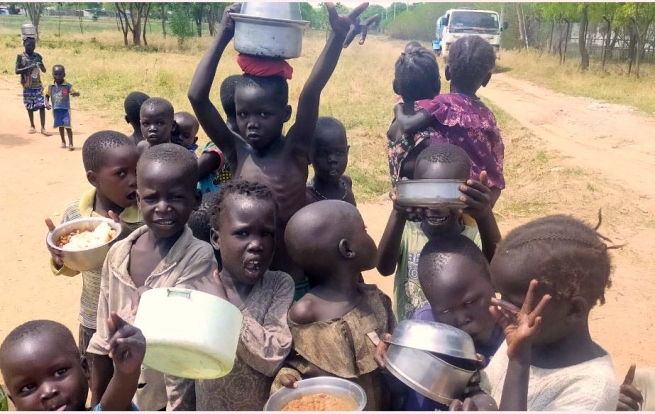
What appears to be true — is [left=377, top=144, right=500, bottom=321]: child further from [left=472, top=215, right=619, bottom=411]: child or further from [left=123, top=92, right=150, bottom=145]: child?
[left=123, top=92, right=150, bottom=145]: child

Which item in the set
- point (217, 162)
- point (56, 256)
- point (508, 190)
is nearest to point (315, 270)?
point (56, 256)

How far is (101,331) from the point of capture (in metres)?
1.92

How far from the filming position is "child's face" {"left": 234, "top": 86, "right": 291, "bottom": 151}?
90.9 inches

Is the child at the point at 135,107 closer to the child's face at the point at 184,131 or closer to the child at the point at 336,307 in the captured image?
the child's face at the point at 184,131

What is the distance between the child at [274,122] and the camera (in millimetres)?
2324

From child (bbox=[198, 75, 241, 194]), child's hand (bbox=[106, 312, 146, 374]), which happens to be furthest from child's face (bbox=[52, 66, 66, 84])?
child's hand (bbox=[106, 312, 146, 374])

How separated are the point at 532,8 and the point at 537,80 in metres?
10.4

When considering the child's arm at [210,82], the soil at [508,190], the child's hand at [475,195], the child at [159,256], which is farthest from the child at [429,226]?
the soil at [508,190]

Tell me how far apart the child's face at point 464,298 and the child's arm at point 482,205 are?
0.56 ft

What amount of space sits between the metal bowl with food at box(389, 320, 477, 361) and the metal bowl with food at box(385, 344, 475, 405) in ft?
0.06

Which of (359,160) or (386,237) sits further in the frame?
(359,160)

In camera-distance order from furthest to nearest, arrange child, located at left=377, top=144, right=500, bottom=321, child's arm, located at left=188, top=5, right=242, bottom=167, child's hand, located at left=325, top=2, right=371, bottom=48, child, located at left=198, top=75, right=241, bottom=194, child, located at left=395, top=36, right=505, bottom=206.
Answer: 1. child, located at left=198, top=75, right=241, bottom=194
2. child, located at left=395, top=36, right=505, bottom=206
3. child's arm, located at left=188, top=5, right=242, bottom=167
4. child's hand, located at left=325, top=2, right=371, bottom=48
5. child, located at left=377, top=144, right=500, bottom=321

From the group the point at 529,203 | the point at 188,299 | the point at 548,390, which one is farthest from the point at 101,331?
the point at 529,203

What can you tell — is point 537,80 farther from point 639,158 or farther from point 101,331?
point 101,331
